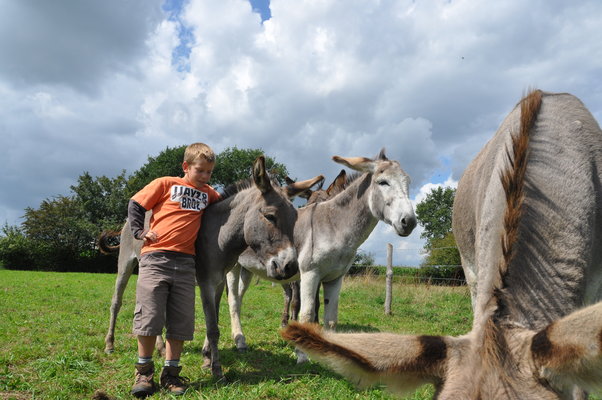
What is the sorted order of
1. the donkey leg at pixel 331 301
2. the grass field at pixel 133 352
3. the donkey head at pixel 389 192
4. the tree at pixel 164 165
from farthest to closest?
the tree at pixel 164 165
the donkey leg at pixel 331 301
the donkey head at pixel 389 192
the grass field at pixel 133 352

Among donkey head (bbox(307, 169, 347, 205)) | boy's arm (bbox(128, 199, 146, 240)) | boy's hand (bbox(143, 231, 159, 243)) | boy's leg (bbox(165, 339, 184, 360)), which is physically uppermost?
donkey head (bbox(307, 169, 347, 205))

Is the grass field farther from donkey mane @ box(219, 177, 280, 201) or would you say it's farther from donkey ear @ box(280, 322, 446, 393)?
donkey mane @ box(219, 177, 280, 201)

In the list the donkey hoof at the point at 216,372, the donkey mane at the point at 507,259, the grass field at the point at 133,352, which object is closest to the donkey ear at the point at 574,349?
the donkey mane at the point at 507,259

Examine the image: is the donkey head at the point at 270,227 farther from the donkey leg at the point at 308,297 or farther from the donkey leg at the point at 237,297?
the donkey leg at the point at 237,297

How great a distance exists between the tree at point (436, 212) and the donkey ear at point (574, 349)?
54.5 m

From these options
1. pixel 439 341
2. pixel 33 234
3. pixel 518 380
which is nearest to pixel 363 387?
pixel 439 341

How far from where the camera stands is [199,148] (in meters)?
4.48

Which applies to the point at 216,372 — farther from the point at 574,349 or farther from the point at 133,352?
the point at 574,349

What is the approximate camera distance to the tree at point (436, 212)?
177 feet

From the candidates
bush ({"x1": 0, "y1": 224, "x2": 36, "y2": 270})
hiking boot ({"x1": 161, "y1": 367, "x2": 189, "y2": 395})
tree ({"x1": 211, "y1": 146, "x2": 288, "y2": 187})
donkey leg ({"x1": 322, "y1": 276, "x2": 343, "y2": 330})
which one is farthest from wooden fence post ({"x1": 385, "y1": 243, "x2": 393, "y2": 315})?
bush ({"x1": 0, "y1": 224, "x2": 36, "y2": 270})

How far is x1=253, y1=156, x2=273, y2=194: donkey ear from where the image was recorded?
4.34 m

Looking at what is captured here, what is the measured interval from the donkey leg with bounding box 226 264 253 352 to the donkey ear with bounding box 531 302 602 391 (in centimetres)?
522

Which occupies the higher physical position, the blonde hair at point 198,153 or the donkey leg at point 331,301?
the blonde hair at point 198,153

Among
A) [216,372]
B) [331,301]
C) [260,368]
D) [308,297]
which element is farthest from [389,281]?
[216,372]
